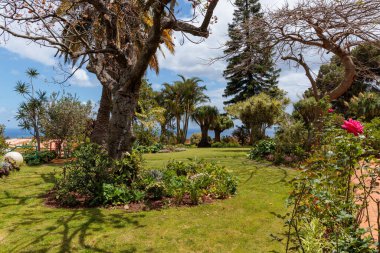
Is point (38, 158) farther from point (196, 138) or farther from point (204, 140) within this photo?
point (196, 138)

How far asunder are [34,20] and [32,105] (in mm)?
10726

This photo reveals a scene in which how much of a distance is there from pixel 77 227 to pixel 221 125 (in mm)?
27382

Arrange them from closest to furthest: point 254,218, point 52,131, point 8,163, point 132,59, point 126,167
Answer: point 254,218 < point 126,167 < point 132,59 < point 8,163 < point 52,131

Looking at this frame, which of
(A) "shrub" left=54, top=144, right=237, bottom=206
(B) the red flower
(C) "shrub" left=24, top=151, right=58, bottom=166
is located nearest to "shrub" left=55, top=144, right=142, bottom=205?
(A) "shrub" left=54, top=144, right=237, bottom=206

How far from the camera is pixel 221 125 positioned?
31.6 m

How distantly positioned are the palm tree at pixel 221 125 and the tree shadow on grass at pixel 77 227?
85.5 ft

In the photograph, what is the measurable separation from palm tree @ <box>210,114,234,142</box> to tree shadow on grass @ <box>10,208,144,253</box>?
26055 millimetres

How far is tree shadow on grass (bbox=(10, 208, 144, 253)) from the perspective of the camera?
4.12 meters

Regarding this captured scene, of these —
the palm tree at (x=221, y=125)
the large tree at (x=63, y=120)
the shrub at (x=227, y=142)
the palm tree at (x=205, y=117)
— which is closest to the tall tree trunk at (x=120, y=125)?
the large tree at (x=63, y=120)

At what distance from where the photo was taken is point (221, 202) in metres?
6.36

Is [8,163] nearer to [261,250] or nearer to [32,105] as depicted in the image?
[32,105]

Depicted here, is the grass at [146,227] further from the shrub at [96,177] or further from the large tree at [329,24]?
the large tree at [329,24]

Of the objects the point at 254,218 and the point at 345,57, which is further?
the point at 345,57

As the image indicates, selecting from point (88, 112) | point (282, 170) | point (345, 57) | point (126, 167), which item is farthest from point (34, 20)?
point (88, 112)
